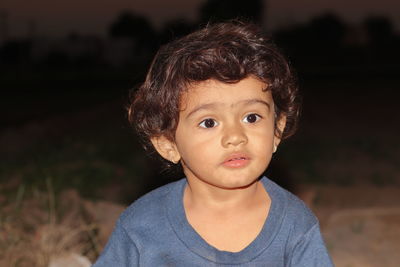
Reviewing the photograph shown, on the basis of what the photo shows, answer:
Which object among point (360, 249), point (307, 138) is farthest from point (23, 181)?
point (307, 138)

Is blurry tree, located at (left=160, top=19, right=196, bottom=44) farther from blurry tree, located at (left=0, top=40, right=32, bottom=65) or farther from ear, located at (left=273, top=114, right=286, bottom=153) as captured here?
blurry tree, located at (left=0, top=40, right=32, bottom=65)

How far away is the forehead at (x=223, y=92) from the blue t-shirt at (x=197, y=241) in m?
0.38

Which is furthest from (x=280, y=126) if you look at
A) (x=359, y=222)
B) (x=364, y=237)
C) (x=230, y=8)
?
(x=230, y=8)

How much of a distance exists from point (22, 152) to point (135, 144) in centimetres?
119

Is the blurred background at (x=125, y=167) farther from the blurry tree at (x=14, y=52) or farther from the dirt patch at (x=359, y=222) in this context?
the blurry tree at (x=14, y=52)

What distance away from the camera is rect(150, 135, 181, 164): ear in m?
2.30

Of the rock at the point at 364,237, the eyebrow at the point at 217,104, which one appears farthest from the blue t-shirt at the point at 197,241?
the rock at the point at 364,237

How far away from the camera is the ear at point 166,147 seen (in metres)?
2.30

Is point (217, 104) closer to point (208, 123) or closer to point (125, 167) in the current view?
point (208, 123)

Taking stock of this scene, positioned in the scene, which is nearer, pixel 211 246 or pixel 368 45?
pixel 211 246

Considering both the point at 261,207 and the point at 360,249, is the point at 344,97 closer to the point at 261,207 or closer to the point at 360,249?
the point at 360,249

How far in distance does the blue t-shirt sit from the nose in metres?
0.33

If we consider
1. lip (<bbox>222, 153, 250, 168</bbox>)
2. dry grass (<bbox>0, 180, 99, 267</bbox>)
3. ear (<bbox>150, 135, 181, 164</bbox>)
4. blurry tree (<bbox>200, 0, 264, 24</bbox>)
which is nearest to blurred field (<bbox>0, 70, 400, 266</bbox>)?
dry grass (<bbox>0, 180, 99, 267</bbox>)

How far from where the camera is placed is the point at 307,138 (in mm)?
7660
